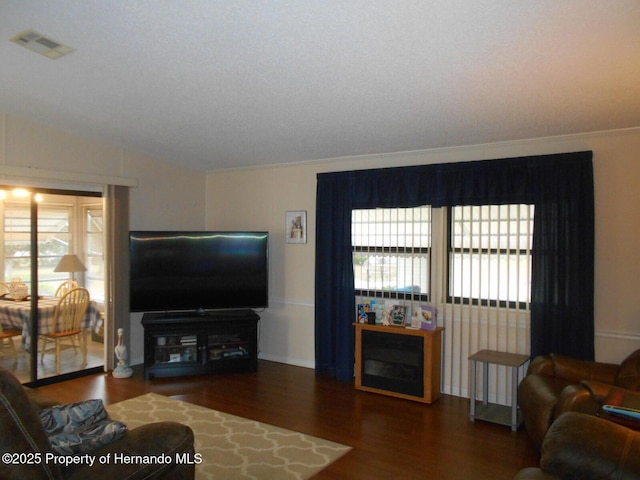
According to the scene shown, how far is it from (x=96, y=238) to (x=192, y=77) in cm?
287

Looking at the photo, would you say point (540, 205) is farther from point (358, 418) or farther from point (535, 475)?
point (535, 475)

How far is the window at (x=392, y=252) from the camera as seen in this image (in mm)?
4965

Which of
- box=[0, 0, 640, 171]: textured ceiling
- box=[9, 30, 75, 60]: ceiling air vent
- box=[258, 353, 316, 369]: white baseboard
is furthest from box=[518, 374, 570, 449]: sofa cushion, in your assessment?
box=[9, 30, 75, 60]: ceiling air vent

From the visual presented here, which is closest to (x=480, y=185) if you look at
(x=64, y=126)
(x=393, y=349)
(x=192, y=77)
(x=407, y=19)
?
(x=393, y=349)

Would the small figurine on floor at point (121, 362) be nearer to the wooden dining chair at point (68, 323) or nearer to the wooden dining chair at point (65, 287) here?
the wooden dining chair at point (68, 323)

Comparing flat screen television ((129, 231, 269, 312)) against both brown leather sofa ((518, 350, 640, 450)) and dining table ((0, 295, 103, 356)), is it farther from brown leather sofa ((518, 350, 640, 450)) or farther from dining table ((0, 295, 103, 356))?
brown leather sofa ((518, 350, 640, 450))

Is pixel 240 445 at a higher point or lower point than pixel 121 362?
lower

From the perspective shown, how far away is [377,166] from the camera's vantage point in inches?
205

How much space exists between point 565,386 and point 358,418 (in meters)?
1.72

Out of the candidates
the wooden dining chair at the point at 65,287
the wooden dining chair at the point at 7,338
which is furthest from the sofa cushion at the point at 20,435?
the wooden dining chair at the point at 65,287

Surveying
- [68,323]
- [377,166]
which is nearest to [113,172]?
[68,323]

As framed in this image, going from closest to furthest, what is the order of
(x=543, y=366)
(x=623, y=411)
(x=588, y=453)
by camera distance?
(x=588, y=453) < (x=623, y=411) < (x=543, y=366)

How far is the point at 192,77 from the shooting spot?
11.5 feet

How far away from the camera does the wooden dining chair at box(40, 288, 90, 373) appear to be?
5.19 m
